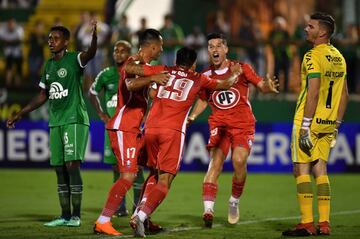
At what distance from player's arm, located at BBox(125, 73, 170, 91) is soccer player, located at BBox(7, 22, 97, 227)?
137cm

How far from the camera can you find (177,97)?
1107 centimetres

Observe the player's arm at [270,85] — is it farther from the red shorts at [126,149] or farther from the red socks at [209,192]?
the red shorts at [126,149]

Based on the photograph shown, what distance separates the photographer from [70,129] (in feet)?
40.3

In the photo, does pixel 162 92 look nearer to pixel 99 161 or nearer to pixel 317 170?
pixel 317 170

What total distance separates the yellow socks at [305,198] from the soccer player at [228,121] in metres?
1.35

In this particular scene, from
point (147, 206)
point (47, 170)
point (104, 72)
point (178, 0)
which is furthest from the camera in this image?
point (178, 0)

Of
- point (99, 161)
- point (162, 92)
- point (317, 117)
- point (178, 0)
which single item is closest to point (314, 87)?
point (317, 117)

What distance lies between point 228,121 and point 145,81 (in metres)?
2.05

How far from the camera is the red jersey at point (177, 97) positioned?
11039 millimetres

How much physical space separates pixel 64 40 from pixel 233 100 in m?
2.30

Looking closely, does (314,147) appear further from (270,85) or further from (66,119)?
(66,119)

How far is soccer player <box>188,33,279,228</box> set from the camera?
40.5ft

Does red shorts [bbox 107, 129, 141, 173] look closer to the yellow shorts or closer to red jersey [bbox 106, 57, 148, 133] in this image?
red jersey [bbox 106, 57, 148, 133]

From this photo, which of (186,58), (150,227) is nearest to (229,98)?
(186,58)
